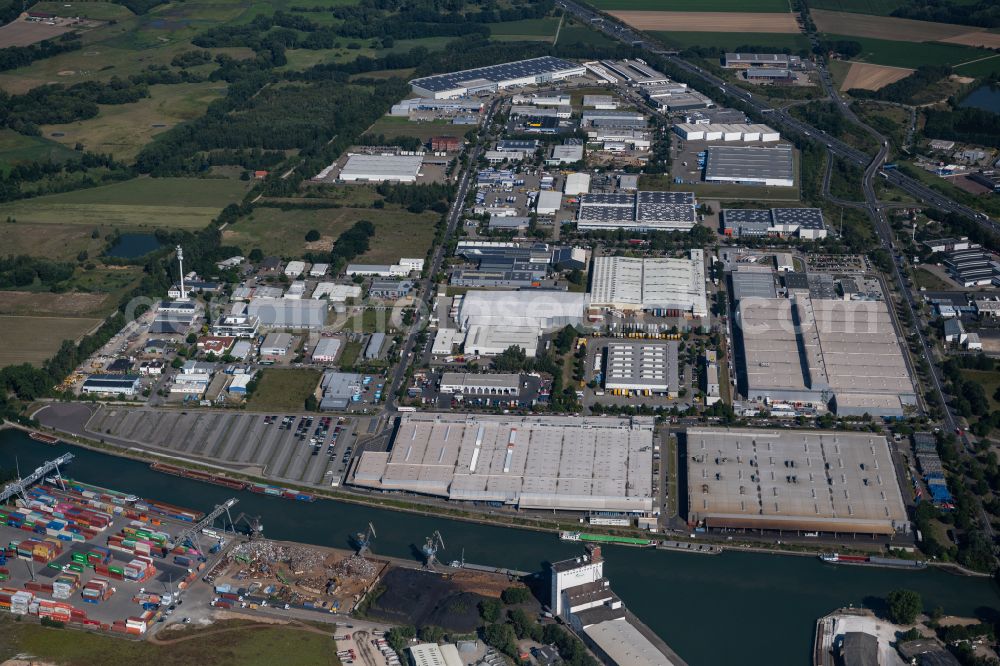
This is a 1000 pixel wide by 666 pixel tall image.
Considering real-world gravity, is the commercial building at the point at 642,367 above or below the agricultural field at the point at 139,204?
below

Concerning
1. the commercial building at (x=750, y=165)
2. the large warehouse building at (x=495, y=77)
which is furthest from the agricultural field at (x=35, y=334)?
the large warehouse building at (x=495, y=77)

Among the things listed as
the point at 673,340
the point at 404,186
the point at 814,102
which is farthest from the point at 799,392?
the point at 814,102

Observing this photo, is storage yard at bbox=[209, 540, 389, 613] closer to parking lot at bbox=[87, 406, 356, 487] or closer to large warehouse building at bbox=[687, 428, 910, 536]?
parking lot at bbox=[87, 406, 356, 487]

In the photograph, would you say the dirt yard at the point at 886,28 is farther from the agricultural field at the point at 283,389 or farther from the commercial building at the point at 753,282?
the agricultural field at the point at 283,389

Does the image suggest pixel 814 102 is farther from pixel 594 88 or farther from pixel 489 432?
pixel 489 432

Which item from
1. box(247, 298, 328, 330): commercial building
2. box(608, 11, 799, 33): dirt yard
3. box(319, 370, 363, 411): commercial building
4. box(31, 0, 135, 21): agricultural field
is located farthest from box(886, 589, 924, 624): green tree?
box(31, 0, 135, 21): agricultural field

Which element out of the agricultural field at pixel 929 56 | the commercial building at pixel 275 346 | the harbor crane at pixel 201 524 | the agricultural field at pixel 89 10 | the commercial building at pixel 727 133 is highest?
the agricultural field at pixel 89 10
